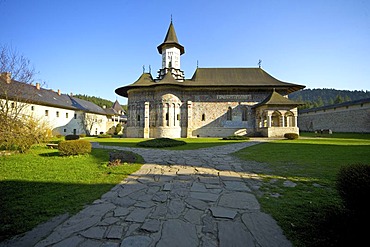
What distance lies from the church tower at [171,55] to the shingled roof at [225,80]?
2.85m

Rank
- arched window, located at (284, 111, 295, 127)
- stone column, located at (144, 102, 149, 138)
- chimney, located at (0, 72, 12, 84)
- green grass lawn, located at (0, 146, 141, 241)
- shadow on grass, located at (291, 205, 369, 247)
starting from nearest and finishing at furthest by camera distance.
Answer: shadow on grass, located at (291, 205, 369, 247) < green grass lawn, located at (0, 146, 141, 241) < chimney, located at (0, 72, 12, 84) < arched window, located at (284, 111, 295, 127) < stone column, located at (144, 102, 149, 138)

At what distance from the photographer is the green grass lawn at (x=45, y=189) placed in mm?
2771

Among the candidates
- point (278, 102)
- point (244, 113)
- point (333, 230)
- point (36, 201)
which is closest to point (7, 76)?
point (36, 201)

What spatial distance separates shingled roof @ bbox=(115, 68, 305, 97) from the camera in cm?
2472

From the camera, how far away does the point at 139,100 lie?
2703cm

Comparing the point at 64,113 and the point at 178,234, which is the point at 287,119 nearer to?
the point at 178,234

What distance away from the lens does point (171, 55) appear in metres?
29.8

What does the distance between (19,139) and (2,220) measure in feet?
27.5

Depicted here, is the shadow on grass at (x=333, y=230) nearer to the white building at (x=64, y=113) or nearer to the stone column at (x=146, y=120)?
the stone column at (x=146, y=120)

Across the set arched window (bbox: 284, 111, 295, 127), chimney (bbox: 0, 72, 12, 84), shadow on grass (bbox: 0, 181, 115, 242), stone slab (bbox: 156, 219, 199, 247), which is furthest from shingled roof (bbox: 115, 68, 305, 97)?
stone slab (bbox: 156, 219, 199, 247)

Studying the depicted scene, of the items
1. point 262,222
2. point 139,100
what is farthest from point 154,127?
point 262,222

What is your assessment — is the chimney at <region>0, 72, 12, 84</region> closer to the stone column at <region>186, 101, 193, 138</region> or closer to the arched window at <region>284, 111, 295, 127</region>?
the stone column at <region>186, 101, 193, 138</region>

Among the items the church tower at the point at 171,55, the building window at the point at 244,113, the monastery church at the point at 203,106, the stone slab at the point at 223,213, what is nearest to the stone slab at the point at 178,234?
the stone slab at the point at 223,213

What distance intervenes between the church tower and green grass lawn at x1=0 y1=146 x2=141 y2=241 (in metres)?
25.7
